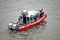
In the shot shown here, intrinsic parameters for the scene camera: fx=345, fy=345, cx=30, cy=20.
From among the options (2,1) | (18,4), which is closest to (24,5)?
(18,4)

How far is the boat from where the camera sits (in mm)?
13961

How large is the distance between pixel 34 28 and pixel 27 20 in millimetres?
452


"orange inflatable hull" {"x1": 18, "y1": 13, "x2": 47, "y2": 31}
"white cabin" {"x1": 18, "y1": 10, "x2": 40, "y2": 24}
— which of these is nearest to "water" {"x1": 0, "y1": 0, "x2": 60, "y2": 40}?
"orange inflatable hull" {"x1": 18, "y1": 13, "x2": 47, "y2": 31}

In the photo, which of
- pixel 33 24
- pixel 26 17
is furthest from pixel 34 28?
pixel 26 17

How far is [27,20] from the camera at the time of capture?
1452 cm

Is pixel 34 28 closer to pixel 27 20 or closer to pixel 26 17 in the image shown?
pixel 27 20

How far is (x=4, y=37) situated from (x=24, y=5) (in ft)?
13.5

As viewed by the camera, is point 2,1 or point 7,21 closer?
point 7,21

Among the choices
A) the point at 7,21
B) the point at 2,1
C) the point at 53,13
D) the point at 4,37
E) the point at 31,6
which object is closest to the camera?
the point at 4,37

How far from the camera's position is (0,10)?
55.3ft

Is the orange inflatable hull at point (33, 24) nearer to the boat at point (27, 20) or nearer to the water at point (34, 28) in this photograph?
the boat at point (27, 20)

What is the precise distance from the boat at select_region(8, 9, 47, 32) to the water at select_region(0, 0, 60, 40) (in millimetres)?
193

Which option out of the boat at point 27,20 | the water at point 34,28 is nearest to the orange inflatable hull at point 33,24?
the boat at point 27,20

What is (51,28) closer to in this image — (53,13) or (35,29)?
(35,29)
